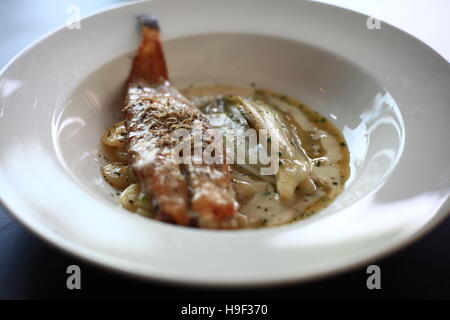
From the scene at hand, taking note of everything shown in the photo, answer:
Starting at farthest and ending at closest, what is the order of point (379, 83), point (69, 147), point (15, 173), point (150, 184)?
1. point (379, 83)
2. point (69, 147)
3. point (150, 184)
4. point (15, 173)

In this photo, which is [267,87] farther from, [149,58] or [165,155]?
[165,155]

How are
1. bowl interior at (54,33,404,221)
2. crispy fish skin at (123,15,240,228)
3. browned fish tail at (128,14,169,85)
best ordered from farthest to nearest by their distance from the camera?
browned fish tail at (128,14,169,85)
bowl interior at (54,33,404,221)
crispy fish skin at (123,15,240,228)

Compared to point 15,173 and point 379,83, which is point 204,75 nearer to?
point 379,83

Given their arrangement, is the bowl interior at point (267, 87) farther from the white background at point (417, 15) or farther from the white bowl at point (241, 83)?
the white background at point (417, 15)

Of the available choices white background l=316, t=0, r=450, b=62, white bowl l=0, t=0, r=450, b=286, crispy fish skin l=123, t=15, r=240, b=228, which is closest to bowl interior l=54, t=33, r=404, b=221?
white bowl l=0, t=0, r=450, b=286

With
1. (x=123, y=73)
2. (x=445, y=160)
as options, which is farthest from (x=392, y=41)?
(x=123, y=73)

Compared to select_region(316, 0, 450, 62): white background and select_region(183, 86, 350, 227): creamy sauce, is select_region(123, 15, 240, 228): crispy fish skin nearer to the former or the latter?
select_region(183, 86, 350, 227): creamy sauce
